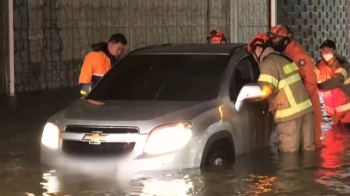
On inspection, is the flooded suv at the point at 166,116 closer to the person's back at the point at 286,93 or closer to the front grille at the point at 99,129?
the front grille at the point at 99,129

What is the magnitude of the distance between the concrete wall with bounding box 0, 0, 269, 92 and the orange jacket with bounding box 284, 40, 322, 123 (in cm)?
878

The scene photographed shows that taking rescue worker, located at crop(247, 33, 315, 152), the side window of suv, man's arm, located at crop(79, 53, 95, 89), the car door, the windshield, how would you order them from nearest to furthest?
the windshield
the side window of suv
the car door
rescue worker, located at crop(247, 33, 315, 152)
man's arm, located at crop(79, 53, 95, 89)

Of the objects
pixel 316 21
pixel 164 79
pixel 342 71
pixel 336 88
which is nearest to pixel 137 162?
pixel 164 79

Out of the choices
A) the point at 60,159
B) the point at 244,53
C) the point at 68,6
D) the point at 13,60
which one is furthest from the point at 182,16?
the point at 60,159

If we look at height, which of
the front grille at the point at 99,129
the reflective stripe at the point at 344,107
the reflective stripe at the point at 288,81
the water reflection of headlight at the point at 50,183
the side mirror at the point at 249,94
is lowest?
the water reflection of headlight at the point at 50,183

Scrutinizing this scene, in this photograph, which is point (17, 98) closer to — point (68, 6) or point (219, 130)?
point (68, 6)

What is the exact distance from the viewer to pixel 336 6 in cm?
2673

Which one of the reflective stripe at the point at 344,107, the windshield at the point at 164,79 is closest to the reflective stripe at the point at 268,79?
the windshield at the point at 164,79

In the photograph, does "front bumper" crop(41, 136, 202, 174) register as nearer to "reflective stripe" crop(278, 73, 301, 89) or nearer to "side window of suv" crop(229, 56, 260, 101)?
"side window of suv" crop(229, 56, 260, 101)

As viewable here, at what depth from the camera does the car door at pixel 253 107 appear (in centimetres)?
858

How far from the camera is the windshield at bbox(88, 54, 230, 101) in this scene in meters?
A: 8.34

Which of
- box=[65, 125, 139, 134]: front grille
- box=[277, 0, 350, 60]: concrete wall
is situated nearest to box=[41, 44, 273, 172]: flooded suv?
box=[65, 125, 139, 134]: front grille

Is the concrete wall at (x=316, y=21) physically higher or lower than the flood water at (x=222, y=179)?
higher

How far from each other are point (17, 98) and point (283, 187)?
956cm
